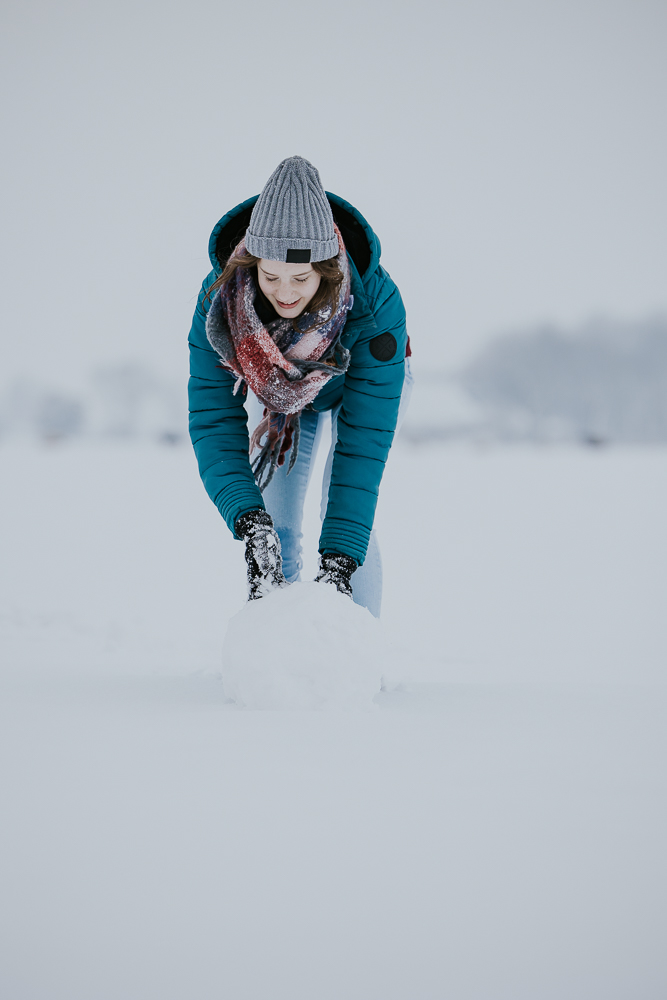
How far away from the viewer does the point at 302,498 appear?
2.04 m

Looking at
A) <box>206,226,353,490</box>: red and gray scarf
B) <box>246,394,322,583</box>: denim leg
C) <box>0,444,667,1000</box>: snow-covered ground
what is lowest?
<box>0,444,667,1000</box>: snow-covered ground

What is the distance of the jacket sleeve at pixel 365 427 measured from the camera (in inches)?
65.9

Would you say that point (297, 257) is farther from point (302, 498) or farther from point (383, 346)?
point (302, 498)

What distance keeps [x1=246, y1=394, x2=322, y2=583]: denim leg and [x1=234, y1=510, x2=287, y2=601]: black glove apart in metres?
0.35

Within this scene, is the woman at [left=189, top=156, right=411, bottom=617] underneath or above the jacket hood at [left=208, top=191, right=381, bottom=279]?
underneath

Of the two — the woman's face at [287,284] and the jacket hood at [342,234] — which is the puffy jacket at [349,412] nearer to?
the jacket hood at [342,234]

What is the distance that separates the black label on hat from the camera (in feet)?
4.58

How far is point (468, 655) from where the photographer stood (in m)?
2.93

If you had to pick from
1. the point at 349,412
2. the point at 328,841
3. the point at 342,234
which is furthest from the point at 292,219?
the point at 328,841

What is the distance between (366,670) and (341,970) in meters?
0.77

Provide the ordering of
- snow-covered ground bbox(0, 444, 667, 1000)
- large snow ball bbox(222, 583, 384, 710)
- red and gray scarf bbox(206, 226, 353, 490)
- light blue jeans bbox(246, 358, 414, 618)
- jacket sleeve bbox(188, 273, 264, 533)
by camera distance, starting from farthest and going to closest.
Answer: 1. light blue jeans bbox(246, 358, 414, 618)
2. jacket sleeve bbox(188, 273, 264, 533)
3. red and gray scarf bbox(206, 226, 353, 490)
4. large snow ball bbox(222, 583, 384, 710)
5. snow-covered ground bbox(0, 444, 667, 1000)

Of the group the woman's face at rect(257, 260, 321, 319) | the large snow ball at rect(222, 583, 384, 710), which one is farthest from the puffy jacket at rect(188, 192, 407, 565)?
the large snow ball at rect(222, 583, 384, 710)

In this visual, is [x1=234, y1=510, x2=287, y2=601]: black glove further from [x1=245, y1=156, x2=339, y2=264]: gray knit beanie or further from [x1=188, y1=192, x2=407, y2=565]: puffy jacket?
[x1=245, y1=156, x2=339, y2=264]: gray knit beanie

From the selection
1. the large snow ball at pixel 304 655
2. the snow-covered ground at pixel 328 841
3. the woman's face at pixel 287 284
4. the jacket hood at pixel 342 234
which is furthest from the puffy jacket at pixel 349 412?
the snow-covered ground at pixel 328 841
